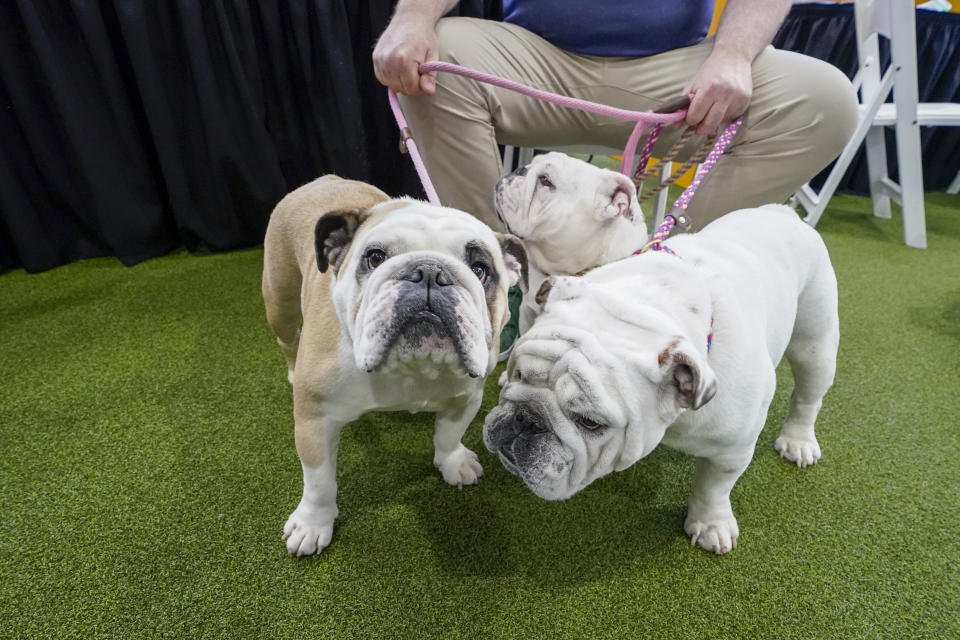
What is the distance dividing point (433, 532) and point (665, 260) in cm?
101

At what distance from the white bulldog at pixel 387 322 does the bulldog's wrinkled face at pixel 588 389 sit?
0.13m

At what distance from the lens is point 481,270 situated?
1169 millimetres

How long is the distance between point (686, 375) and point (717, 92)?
4.06 ft

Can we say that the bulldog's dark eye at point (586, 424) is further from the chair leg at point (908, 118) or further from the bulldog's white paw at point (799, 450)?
the chair leg at point (908, 118)

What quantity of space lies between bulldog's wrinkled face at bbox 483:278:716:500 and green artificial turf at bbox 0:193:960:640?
0.48 metres

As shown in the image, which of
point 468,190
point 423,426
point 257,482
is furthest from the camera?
point 468,190

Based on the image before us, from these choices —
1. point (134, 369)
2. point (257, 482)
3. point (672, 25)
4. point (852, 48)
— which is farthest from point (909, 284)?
point (134, 369)

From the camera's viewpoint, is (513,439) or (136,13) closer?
(513,439)

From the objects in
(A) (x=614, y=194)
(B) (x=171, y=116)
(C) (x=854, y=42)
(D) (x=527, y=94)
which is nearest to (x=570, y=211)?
(A) (x=614, y=194)

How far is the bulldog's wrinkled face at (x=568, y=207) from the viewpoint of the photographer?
1902mm

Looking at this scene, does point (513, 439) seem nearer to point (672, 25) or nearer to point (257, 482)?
point (257, 482)

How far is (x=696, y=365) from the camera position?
899 mm

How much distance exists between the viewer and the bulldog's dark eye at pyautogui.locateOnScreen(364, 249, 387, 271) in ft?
3.64

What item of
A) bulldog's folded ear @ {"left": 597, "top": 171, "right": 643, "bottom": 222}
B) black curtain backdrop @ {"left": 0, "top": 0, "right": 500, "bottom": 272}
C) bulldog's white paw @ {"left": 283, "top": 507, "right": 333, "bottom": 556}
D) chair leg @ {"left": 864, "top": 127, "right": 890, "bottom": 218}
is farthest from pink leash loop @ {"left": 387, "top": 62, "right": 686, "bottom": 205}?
chair leg @ {"left": 864, "top": 127, "right": 890, "bottom": 218}
